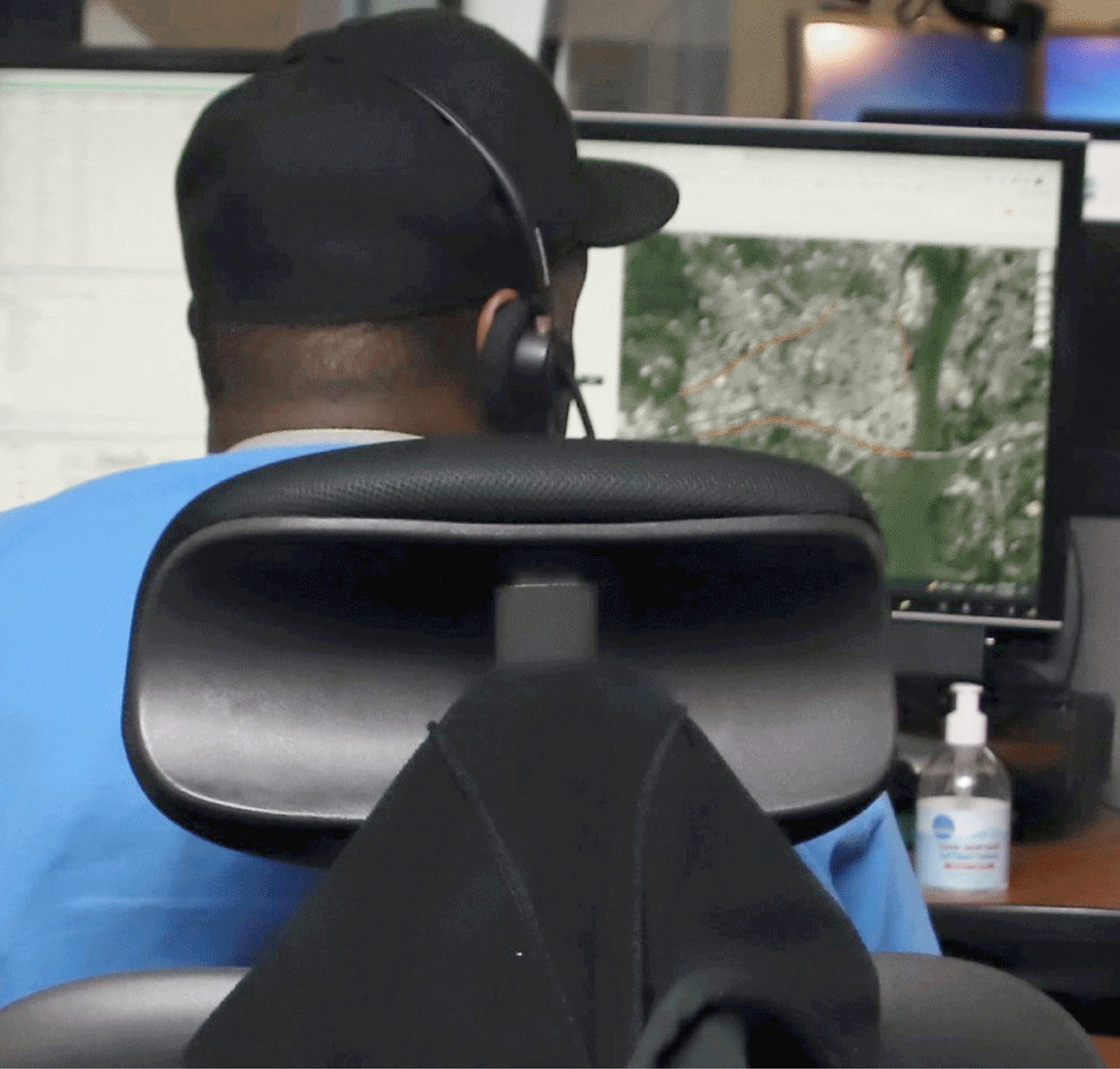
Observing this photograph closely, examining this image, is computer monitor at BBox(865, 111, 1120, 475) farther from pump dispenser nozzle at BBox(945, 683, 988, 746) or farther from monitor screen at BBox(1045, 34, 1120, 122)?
pump dispenser nozzle at BBox(945, 683, 988, 746)

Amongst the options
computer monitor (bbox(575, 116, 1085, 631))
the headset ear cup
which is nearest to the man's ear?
the headset ear cup

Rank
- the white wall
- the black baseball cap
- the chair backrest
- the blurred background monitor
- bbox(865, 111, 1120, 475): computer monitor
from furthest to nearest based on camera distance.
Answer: the white wall, the blurred background monitor, bbox(865, 111, 1120, 475): computer monitor, the black baseball cap, the chair backrest

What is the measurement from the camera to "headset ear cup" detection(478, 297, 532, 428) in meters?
0.96

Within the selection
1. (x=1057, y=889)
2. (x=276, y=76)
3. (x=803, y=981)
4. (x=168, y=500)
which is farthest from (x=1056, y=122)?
(x=803, y=981)

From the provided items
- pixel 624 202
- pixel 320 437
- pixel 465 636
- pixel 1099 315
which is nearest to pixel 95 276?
pixel 624 202

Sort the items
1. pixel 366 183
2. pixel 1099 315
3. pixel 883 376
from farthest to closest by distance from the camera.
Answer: pixel 1099 315, pixel 883 376, pixel 366 183

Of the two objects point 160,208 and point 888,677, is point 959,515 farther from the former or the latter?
point 888,677

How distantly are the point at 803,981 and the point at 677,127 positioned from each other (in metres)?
1.12

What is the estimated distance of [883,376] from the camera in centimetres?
146

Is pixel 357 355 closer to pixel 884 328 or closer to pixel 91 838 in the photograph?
pixel 91 838

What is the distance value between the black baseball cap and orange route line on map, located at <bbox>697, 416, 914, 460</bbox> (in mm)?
483

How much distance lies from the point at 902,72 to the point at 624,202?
63 centimetres

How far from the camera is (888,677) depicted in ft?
1.99

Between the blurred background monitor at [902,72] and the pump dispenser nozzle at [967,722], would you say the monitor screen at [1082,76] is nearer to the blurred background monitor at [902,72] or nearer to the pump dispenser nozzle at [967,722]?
the blurred background monitor at [902,72]
